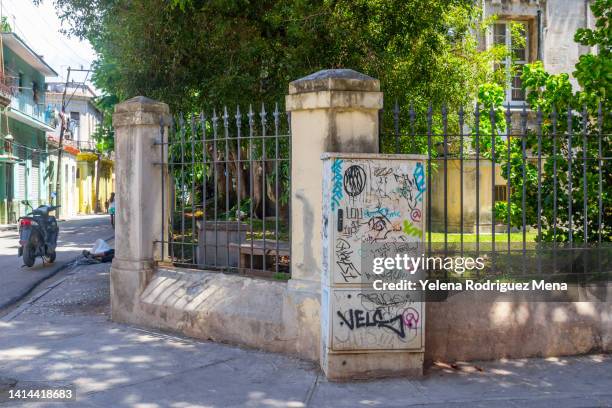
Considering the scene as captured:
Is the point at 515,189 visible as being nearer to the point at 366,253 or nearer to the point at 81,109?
the point at 366,253

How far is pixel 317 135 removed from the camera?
566 centimetres

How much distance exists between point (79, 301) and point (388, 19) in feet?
21.4

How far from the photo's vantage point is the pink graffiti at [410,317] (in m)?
5.21

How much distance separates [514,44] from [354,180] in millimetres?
13630

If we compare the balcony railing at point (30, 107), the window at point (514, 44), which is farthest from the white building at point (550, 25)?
the balcony railing at point (30, 107)

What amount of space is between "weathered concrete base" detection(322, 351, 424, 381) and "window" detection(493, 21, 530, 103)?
1228 centimetres

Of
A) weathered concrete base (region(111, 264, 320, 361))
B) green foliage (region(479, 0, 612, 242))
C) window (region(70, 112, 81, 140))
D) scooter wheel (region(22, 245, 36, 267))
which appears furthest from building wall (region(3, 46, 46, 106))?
green foliage (region(479, 0, 612, 242))

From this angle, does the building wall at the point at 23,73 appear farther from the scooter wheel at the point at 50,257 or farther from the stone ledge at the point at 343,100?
the stone ledge at the point at 343,100

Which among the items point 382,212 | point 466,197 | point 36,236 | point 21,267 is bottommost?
point 21,267

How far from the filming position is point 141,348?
241 inches

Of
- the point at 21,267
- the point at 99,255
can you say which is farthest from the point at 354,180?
the point at 21,267

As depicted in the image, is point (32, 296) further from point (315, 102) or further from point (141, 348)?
point (315, 102)

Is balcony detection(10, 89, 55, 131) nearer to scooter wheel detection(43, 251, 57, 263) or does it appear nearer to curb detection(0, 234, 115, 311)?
scooter wheel detection(43, 251, 57, 263)

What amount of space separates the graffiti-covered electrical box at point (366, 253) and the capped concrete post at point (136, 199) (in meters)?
2.79
